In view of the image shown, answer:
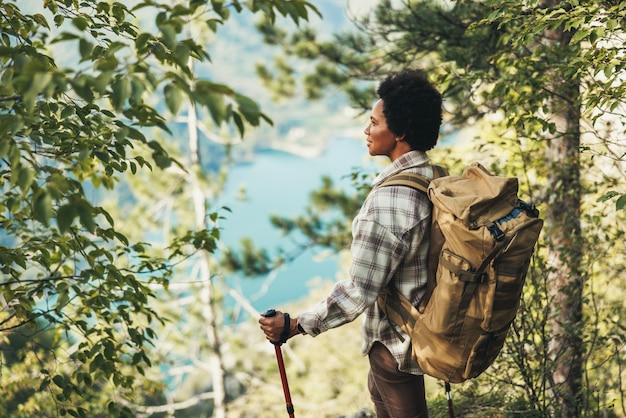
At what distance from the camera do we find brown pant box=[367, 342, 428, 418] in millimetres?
2209

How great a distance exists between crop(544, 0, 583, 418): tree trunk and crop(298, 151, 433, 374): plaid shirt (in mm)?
1779

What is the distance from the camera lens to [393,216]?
6.57 feet

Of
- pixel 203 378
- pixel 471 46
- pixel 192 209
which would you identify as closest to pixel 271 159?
pixel 203 378

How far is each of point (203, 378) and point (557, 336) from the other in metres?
29.0

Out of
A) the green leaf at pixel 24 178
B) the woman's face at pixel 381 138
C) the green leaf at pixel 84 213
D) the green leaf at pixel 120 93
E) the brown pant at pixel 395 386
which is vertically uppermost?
the woman's face at pixel 381 138

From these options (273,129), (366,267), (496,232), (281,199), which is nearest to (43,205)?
(366,267)

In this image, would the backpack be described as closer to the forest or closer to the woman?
the woman

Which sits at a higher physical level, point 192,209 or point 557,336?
point 192,209

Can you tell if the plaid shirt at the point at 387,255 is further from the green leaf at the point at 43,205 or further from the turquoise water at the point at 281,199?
the turquoise water at the point at 281,199

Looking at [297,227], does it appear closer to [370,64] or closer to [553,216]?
[370,64]

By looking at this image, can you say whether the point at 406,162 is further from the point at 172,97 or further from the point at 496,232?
the point at 172,97

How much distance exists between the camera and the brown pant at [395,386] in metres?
2.21

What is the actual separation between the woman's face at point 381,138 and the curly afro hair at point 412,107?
0.02 metres

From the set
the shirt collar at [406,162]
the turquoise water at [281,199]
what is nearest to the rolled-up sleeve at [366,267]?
the shirt collar at [406,162]
